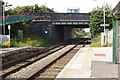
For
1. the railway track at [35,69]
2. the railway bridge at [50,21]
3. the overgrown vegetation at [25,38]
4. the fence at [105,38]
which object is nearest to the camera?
the railway track at [35,69]

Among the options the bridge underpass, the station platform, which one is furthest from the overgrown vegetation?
the station platform

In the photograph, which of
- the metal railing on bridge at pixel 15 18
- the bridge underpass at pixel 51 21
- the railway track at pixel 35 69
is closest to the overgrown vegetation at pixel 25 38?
the metal railing on bridge at pixel 15 18

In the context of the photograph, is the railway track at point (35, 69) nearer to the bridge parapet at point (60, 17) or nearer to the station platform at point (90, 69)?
the station platform at point (90, 69)

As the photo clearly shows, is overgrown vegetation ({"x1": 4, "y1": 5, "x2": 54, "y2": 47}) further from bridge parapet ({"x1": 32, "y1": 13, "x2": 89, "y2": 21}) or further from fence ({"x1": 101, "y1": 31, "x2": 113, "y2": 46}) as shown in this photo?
fence ({"x1": 101, "y1": 31, "x2": 113, "y2": 46})

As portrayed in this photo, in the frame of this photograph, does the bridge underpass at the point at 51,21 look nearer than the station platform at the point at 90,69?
No

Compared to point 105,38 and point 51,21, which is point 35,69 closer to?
point 105,38

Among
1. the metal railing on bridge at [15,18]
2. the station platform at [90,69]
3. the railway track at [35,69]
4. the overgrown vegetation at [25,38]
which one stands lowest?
the railway track at [35,69]

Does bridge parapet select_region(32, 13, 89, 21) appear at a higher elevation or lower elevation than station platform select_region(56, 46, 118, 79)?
higher

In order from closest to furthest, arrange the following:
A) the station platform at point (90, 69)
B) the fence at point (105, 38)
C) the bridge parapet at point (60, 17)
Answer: the station platform at point (90, 69), the fence at point (105, 38), the bridge parapet at point (60, 17)

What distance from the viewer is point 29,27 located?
6184 centimetres

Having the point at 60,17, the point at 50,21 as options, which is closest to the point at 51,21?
the point at 50,21

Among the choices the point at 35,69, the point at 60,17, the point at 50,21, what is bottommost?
the point at 35,69

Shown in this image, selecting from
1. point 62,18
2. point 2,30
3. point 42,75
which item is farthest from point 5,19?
point 42,75

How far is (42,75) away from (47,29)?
1798 inches
